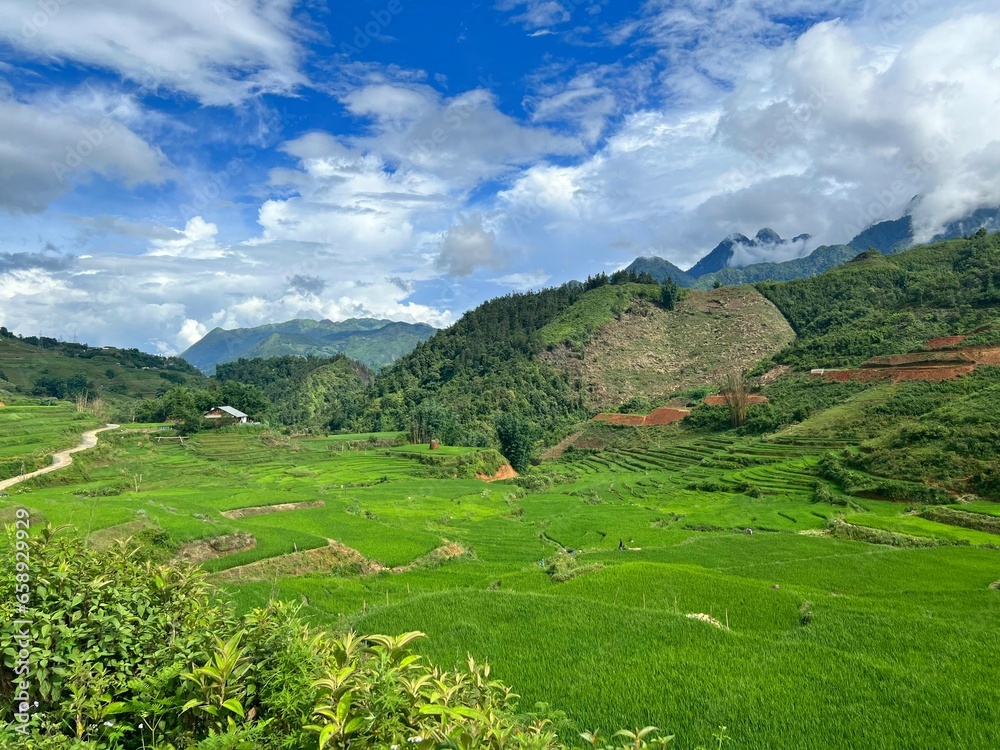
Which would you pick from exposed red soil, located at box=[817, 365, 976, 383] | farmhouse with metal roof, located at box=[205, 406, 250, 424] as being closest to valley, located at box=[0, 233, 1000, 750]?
exposed red soil, located at box=[817, 365, 976, 383]

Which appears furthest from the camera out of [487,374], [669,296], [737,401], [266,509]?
[669,296]

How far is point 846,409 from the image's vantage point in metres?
54.5

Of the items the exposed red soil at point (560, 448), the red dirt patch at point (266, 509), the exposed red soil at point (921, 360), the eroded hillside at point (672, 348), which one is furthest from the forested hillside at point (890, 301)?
the red dirt patch at point (266, 509)

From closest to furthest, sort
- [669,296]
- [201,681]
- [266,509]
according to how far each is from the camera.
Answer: [201,681] → [266,509] → [669,296]

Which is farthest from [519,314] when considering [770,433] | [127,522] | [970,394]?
[127,522]

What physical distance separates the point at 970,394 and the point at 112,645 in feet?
198

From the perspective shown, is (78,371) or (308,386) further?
(308,386)

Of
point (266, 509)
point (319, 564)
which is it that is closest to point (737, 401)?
point (266, 509)

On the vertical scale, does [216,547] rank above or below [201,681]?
below

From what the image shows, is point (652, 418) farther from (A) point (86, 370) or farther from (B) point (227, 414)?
Answer: (A) point (86, 370)

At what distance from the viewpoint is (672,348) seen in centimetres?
11612

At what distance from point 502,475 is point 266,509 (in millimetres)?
38987

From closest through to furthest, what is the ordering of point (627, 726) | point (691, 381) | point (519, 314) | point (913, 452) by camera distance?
point (627, 726), point (913, 452), point (691, 381), point (519, 314)

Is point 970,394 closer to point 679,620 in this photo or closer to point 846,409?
point 846,409
